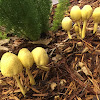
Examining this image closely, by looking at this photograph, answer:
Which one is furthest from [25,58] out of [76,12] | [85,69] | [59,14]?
[59,14]

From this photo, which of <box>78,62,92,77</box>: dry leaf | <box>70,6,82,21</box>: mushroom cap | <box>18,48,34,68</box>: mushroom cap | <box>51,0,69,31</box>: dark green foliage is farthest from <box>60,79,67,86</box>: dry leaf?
<box>51,0,69,31</box>: dark green foliage

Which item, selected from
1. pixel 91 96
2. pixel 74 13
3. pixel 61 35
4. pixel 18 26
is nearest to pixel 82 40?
pixel 74 13

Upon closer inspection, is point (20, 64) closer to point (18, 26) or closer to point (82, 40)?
point (18, 26)

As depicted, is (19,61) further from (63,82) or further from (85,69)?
(85,69)

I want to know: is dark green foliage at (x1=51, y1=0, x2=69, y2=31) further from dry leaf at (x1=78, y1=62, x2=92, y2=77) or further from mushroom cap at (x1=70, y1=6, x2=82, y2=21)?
dry leaf at (x1=78, y1=62, x2=92, y2=77)

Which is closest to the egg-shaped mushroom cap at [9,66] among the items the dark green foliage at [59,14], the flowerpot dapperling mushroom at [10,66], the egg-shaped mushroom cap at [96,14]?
the flowerpot dapperling mushroom at [10,66]
